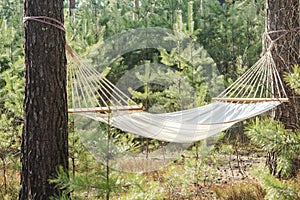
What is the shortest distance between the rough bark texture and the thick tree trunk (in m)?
1.39

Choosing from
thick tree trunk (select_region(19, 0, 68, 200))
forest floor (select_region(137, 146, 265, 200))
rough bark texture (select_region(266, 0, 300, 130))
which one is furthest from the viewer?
forest floor (select_region(137, 146, 265, 200))

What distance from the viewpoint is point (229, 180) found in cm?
336

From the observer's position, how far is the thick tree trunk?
6.50 feet

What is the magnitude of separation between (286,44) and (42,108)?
1596mm

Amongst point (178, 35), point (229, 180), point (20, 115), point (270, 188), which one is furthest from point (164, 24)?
point (270, 188)

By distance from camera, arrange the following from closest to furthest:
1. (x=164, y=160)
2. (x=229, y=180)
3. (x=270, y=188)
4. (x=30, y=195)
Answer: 1. (x=270, y=188)
2. (x=30, y=195)
3. (x=229, y=180)
4. (x=164, y=160)

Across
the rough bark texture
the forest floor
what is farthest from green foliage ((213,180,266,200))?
the rough bark texture

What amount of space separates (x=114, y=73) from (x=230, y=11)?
1600 mm

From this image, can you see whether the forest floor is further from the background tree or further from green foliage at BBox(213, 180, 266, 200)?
the background tree

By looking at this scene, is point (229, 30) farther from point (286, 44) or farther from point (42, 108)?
point (42, 108)

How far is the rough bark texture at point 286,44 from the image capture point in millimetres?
2666

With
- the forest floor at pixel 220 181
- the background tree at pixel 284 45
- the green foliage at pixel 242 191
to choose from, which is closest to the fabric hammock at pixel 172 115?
the background tree at pixel 284 45

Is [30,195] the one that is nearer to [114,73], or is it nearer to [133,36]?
[114,73]

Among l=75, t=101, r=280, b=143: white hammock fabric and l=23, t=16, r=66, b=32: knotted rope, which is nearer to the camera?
l=23, t=16, r=66, b=32: knotted rope
